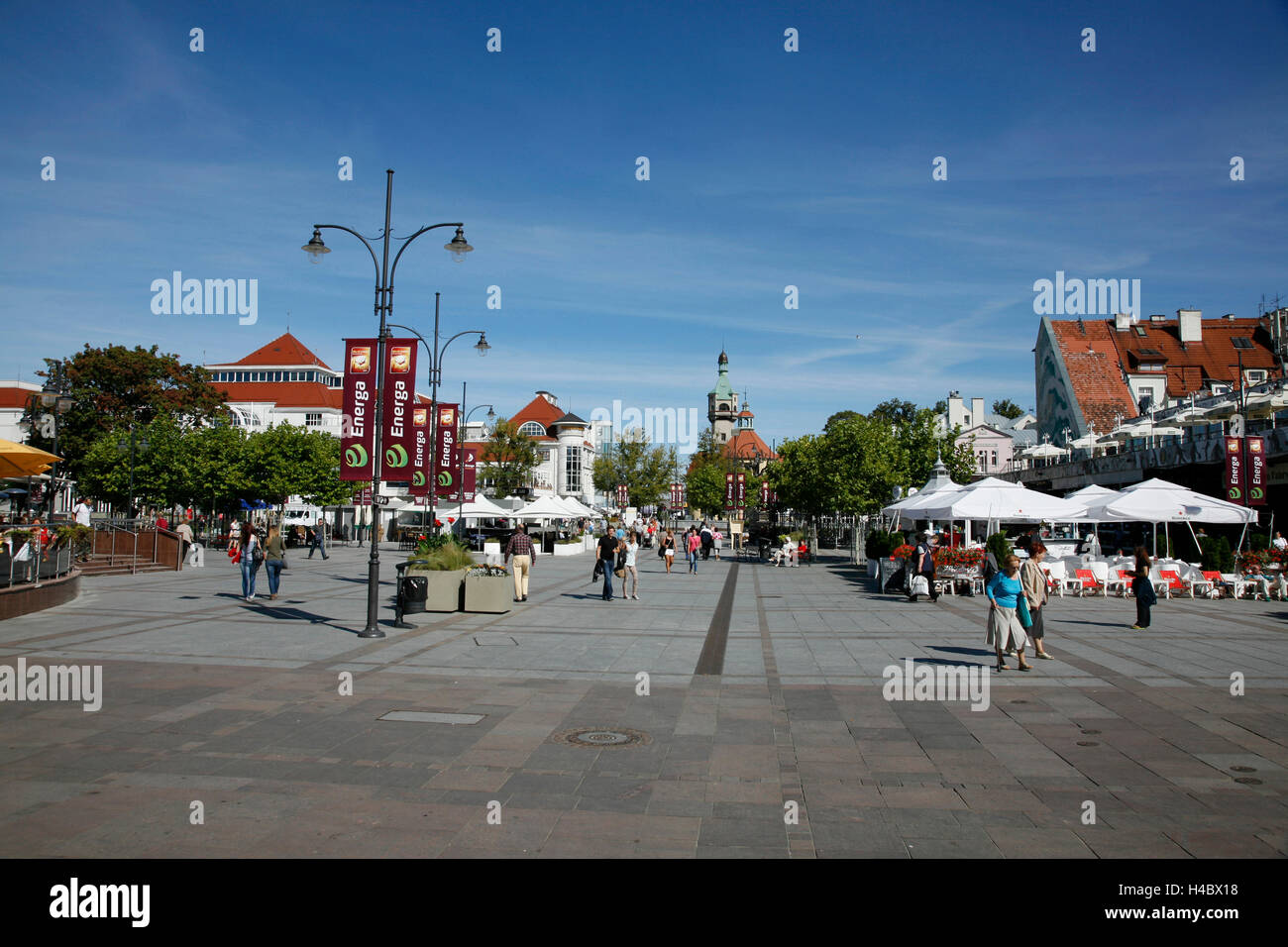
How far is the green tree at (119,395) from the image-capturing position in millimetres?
54250

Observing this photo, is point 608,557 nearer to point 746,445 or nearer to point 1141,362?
point 1141,362

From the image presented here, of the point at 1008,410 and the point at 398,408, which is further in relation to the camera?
the point at 1008,410

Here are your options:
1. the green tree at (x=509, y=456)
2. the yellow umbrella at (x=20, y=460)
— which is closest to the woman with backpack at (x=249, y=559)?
the yellow umbrella at (x=20, y=460)

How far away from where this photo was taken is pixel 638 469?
76812 millimetres

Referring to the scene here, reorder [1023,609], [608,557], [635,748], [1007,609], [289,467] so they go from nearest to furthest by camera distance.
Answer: [635,748] < [1007,609] < [1023,609] < [608,557] < [289,467]

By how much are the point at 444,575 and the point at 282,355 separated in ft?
271

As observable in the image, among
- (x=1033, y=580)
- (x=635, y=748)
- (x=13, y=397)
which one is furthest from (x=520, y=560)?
(x=13, y=397)

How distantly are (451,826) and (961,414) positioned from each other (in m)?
94.8

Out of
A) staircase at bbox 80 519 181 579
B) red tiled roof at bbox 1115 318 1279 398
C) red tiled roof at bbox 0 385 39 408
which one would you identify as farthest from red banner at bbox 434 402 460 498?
red tiled roof at bbox 0 385 39 408

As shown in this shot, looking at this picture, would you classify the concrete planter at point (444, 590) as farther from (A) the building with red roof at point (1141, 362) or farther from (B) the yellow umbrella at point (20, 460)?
(A) the building with red roof at point (1141, 362)

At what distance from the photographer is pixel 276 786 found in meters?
6.23

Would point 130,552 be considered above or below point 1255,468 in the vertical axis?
below
